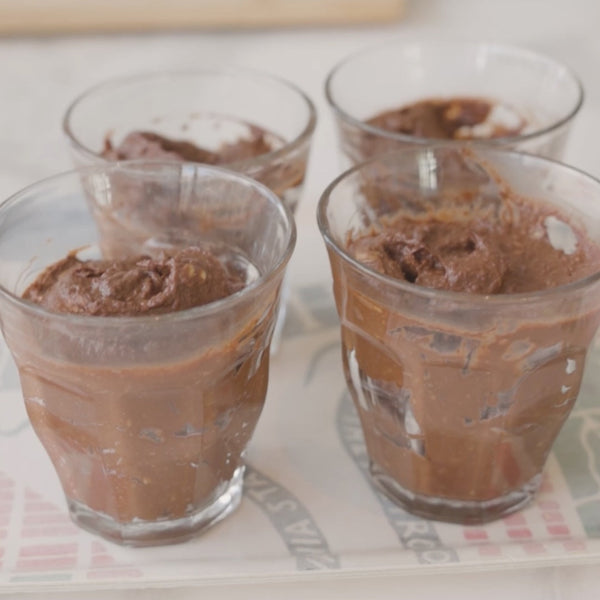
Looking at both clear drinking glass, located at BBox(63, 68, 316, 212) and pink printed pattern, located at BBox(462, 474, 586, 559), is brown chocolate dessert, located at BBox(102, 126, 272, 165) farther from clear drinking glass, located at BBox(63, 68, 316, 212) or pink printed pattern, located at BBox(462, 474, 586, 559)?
pink printed pattern, located at BBox(462, 474, 586, 559)

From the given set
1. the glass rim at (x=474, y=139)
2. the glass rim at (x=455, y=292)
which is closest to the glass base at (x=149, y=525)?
the glass rim at (x=455, y=292)

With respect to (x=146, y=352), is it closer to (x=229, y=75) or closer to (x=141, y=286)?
(x=141, y=286)

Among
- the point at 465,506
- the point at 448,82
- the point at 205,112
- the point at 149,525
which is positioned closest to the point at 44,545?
the point at 149,525

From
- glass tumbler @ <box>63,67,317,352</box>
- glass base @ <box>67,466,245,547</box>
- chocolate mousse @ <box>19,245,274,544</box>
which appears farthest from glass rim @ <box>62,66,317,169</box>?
glass base @ <box>67,466,245,547</box>

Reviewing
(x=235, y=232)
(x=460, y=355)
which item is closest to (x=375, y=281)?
(x=460, y=355)

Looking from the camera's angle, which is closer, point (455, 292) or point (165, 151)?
point (455, 292)

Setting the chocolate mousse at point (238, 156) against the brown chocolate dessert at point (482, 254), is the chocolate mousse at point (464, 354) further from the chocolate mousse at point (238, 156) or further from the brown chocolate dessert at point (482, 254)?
the chocolate mousse at point (238, 156)
